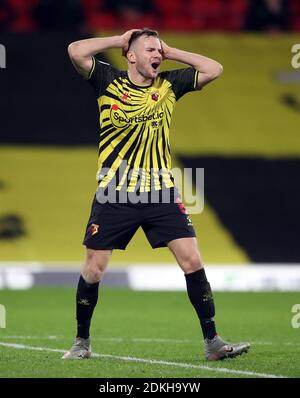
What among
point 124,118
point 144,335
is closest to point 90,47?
point 124,118

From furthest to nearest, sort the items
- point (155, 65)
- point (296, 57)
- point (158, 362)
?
1. point (296, 57)
2. point (155, 65)
3. point (158, 362)

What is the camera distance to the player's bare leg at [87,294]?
7.72 m

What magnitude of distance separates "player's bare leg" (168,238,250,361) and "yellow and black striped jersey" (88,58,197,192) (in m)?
0.47

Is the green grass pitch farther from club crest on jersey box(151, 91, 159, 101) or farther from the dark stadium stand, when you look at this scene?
the dark stadium stand

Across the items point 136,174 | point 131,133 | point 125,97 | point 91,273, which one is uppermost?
point 125,97

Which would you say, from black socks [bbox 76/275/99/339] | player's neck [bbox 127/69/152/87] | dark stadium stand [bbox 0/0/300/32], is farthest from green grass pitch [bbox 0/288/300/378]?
dark stadium stand [bbox 0/0/300/32]

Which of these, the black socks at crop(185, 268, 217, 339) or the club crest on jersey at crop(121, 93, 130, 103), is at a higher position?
the club crest on jersey at crop(121, 93, 130, 103)

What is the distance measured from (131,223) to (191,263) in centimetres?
51

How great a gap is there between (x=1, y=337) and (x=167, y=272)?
5.72m

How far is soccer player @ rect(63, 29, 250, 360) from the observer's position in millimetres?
7703

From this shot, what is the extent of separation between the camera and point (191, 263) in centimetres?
768

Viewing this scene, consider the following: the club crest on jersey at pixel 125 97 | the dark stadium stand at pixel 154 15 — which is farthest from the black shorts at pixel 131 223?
the dark stadium stand at pixel 154 15

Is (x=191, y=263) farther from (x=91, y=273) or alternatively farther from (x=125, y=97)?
(x=125, y=97)

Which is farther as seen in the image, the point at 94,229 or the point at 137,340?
the point at 137,340
